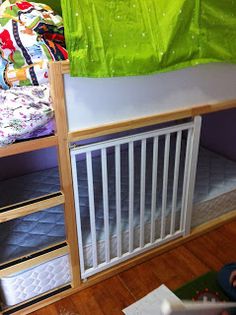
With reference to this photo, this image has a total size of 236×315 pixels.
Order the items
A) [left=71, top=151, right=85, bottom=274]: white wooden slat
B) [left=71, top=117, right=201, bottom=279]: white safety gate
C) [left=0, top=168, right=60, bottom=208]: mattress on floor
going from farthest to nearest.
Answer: [left=0, top=168, right=60, bottom=208]: mattress on floor, [left=71, top=117, right=201, bottom=279]: white safety gate, [left=71, top=151, right=85, bottom=274]: white wooden slat

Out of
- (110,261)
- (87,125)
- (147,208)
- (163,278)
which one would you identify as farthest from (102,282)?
(87,125)

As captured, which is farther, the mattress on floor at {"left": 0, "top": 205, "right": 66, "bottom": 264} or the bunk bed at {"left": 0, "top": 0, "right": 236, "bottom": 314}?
the mattress on floor at {"left": 0, "top": 205, "right": 66, "bottom": 264}

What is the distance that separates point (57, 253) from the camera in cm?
133

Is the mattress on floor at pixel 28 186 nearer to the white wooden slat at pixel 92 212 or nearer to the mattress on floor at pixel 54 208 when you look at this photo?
the mattress on floor at pixel 54 208

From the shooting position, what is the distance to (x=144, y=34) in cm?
110

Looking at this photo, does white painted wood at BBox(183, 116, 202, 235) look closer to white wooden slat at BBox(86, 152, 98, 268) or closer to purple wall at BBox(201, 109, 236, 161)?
white wooden slat at BBox(86, 152, 98, 268)

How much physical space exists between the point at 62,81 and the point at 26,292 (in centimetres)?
97

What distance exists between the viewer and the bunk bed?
1146 millimetres

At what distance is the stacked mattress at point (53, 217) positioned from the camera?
135cm

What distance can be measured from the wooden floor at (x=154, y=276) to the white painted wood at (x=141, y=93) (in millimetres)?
853

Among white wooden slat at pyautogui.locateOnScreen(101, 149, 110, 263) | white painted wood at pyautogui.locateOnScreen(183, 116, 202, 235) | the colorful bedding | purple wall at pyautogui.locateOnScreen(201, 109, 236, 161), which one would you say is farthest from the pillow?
purple wall at pyautogui.locateOnScreen(201, 109, 236, 161)

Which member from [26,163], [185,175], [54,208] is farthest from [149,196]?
[26,163]

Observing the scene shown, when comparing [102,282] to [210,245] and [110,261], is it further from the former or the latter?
[210,245]

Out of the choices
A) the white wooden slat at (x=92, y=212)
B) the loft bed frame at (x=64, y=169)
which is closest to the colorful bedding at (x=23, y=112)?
the loft bed frame at (x=64, y=169)
